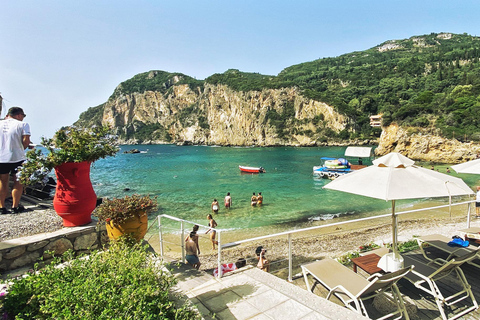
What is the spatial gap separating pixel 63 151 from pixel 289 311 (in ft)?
12.7

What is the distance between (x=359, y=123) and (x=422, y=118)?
5027 cm

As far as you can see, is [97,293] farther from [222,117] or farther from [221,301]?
[222,117]

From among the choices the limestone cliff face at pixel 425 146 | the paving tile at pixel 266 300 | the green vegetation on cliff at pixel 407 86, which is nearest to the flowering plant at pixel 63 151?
the paving tile at pixel 266 300

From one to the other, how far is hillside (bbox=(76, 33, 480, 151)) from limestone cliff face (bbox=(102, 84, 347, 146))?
43 centimetres

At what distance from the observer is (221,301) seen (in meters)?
3.03

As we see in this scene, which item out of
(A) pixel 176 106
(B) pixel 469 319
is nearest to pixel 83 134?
(B) pixel 469 319

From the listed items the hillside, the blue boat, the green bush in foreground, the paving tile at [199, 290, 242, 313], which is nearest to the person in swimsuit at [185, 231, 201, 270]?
the paving tile at [199, 290, 242, 313]

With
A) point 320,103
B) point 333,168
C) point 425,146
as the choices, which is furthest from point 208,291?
point 320,103

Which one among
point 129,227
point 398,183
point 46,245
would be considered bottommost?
point 46,245

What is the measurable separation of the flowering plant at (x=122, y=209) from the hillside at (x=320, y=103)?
55141 mm

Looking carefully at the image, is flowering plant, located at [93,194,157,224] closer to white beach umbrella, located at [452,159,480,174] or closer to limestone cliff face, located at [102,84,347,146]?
white beach umbrella, located at [452,159,480,174]

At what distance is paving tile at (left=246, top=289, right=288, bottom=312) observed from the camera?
9.44ft

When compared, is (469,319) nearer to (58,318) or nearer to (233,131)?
(58,318)

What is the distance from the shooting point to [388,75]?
11375 centimetres
